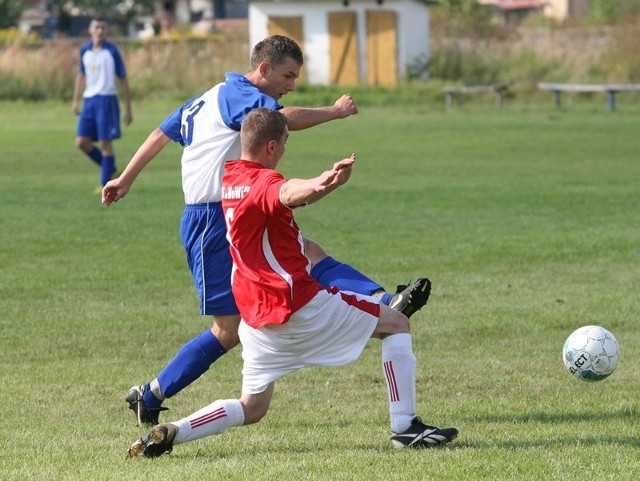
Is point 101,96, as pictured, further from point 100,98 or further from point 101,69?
point 101,69

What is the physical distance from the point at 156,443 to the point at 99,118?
12.4m

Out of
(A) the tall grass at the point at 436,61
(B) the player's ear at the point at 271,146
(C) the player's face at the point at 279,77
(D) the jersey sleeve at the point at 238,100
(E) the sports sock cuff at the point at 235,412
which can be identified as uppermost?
(C) the player's face at the point at 279,77

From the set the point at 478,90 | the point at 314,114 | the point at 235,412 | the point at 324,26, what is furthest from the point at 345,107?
the point at 324,26

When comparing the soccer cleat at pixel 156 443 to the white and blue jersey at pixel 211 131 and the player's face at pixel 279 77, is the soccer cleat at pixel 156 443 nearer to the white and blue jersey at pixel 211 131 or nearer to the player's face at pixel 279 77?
the white and blue jersey at pixel 211 131

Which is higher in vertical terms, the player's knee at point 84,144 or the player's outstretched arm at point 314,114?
the player's outstretched arm at point 314,114

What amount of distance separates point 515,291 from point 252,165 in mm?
5381

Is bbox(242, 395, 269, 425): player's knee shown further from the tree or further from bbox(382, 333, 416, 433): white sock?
the tree

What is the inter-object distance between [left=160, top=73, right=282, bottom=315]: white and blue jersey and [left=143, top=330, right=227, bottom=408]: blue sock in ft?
0.56

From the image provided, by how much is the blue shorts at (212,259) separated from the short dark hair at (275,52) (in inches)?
29.5

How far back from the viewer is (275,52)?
626 centimetres

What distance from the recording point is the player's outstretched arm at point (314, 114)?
239 inches

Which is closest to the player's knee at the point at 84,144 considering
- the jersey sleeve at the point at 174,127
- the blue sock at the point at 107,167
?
the blue sock at the point at 107,167

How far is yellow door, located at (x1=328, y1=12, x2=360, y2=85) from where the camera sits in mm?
44781

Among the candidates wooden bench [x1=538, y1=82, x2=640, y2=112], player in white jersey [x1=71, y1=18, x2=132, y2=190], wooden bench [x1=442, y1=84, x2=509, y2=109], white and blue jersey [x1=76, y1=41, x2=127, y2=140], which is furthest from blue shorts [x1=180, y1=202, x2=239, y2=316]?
wooden bench [x1=442, y1=84, x2=509, y2=109]
